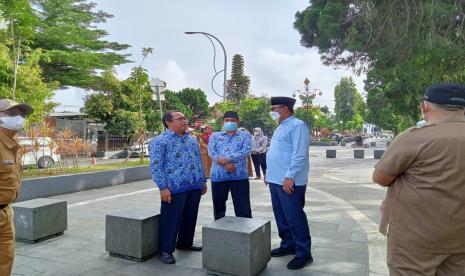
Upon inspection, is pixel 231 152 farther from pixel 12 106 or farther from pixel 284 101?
pixel 12 106

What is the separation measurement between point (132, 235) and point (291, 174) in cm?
191

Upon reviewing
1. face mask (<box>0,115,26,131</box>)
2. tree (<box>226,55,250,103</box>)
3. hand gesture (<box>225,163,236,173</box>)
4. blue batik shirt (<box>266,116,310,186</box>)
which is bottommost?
hand gesture (<box>225,163,236,173</box>)

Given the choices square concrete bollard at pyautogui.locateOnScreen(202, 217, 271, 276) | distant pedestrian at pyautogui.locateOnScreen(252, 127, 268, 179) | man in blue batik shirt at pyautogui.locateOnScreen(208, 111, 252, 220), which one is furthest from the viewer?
distant pedestrian at pyautogui.locateOnScreen(252, 127, 268, 179)

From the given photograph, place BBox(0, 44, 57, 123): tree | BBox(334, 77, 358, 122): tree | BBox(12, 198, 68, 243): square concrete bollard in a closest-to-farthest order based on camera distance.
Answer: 1. BBox(12, 198, 68, 243): square concrete bollard
2. BBox(0, 44, 57, 123): tree
3. BBox(334, 77, 358, 122): tree

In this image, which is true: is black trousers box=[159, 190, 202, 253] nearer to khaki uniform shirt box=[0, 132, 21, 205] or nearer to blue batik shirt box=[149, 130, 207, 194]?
blue batik shirt box=[149, 130, 207, 194]

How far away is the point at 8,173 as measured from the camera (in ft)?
9.61

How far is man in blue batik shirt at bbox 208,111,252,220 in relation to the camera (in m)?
4.70

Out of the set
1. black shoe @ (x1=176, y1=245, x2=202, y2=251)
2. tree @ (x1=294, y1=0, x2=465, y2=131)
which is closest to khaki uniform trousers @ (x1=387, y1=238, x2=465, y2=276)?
black shoe @ (x1=176, y1=245, x2=202, y2=251)

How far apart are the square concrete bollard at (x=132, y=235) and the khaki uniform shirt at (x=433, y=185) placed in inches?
112

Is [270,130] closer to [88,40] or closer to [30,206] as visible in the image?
[88,40]

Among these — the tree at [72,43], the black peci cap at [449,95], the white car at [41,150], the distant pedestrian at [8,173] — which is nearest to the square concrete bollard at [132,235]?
the distant pedestrian at [8,173]

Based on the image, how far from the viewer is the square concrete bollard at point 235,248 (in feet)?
11.7

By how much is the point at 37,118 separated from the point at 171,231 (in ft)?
31.9

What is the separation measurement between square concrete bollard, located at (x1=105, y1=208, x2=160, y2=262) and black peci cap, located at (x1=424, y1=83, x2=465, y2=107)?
3.20m
